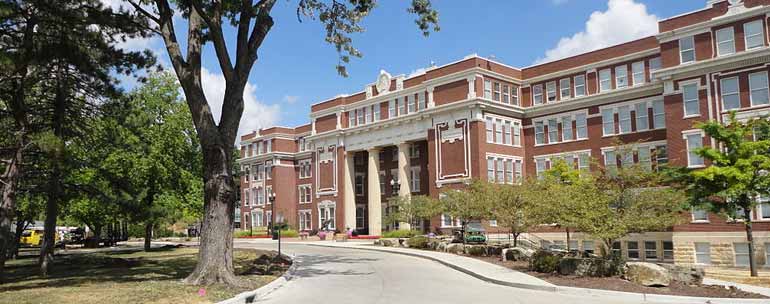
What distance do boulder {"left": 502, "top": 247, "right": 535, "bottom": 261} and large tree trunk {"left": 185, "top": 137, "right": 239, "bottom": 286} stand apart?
42.5 ft

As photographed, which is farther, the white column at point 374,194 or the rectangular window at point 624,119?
the white column at point 374,194

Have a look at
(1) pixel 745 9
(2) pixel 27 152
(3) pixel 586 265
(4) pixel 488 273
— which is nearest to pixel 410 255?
(4) pixel 488 273

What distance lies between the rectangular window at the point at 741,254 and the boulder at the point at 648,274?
1930cm

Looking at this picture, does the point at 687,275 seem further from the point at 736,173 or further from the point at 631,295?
the point at 736,173

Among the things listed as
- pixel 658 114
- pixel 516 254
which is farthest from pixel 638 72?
pixel 516 254

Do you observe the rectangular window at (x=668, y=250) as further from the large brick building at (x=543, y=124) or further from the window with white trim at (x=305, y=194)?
the window with white trim at (x=305, y=194)

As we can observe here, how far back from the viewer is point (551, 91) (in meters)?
47.6

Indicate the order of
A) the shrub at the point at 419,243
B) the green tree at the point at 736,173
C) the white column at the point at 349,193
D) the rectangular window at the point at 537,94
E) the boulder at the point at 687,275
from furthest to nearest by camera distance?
the white column at the point at 349,193, the rectangular window at the point at 537,94, the shrub at the point at 419,243, the green tree at the point at 736,173, the boulder at the point at 687,275

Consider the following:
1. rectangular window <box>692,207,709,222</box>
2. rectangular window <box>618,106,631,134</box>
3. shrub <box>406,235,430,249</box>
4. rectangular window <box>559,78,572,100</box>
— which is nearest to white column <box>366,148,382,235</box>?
rectangular window <box>559,78,572,100</box>

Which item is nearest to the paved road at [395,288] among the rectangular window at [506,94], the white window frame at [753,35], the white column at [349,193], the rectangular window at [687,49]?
the rectangular window at [687,49]

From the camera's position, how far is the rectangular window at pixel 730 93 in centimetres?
3381

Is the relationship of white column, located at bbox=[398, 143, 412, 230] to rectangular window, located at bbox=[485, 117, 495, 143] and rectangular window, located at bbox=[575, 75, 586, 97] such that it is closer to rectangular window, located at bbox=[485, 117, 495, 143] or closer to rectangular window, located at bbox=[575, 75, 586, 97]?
rectangular window, located at bbox=[485, 117, 495, 143]

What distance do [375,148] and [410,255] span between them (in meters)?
26.4

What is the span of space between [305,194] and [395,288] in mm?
53464
